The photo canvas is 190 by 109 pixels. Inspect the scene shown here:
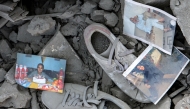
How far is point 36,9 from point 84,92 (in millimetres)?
526

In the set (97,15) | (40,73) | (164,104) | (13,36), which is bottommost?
(164,104)

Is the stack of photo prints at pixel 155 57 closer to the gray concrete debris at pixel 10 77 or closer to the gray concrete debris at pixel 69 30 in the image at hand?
the gray concrete debris at pixel 69 30

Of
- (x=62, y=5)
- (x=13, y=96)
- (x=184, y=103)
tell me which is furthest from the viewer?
(x=62, y=5)

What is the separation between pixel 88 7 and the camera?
4.93ft

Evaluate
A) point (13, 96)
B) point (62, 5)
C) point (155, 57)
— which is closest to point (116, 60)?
point (155, 57)

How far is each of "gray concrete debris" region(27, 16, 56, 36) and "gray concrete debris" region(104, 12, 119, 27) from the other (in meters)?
0.26

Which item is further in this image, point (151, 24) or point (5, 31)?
point (5, 31)

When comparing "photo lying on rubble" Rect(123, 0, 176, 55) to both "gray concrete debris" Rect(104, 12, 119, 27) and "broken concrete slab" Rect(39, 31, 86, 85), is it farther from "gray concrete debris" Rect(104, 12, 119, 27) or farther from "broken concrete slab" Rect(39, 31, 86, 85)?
"broken concrete slab" Rect(39, 31, 86, 85)

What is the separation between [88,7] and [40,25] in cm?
25

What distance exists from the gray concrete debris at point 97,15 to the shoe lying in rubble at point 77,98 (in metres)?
0.31

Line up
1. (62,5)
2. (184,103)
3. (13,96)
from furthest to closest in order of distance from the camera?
(62,5) < (13,96) < (184,103)

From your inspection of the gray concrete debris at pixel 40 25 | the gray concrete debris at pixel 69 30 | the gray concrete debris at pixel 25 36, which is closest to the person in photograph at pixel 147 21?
the gray concrete debris at pixel 69 30

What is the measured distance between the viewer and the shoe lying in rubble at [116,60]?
57.0 inches

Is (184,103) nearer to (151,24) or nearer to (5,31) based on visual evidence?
(151,24)
